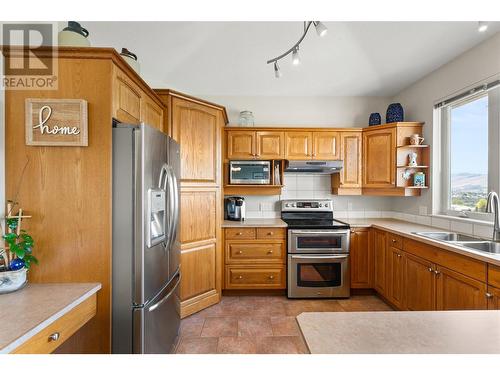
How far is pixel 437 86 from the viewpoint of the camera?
9.21 ft

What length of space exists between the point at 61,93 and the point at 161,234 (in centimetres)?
104

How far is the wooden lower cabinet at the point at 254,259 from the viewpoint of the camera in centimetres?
303

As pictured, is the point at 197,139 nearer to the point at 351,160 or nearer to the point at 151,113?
the point at 151,113

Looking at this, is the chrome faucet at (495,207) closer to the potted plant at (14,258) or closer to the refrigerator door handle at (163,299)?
the refrigerator door handle at (163,299)

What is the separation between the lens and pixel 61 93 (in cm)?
145

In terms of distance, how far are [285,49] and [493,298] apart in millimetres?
2480

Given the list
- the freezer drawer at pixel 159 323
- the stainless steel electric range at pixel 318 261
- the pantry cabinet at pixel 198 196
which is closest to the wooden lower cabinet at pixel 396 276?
the stainless steel electric range at pixel 318 261

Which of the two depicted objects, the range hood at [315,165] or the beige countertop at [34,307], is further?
the range hood at [315,165]

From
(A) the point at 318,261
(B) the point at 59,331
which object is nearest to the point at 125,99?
(B) the point at 59,331

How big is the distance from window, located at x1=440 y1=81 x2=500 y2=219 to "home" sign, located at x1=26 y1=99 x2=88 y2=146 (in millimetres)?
3223

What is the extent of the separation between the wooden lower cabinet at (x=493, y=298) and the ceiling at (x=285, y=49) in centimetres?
200

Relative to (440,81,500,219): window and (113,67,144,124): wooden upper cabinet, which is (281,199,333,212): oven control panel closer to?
(440,81,500,219): window

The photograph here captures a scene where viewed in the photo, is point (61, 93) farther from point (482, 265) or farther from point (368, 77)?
point (368, 77)
